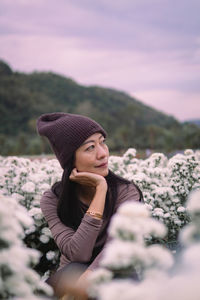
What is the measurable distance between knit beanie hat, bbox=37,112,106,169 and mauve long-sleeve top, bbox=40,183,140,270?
382 mm

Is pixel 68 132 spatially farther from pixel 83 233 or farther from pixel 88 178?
pixel 83 233

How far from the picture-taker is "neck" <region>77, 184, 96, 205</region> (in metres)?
2.85

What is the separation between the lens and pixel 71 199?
2809mm

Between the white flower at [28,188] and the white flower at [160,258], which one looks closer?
the white flower at [160,258]

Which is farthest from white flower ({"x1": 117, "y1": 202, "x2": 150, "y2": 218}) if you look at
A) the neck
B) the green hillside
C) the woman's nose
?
the green hillside

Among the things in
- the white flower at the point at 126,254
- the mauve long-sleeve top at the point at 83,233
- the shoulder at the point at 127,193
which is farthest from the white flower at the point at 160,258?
the shoulder at the point at 127,193

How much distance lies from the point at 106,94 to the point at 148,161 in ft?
155

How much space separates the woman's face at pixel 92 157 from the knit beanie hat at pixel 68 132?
0.04 meters

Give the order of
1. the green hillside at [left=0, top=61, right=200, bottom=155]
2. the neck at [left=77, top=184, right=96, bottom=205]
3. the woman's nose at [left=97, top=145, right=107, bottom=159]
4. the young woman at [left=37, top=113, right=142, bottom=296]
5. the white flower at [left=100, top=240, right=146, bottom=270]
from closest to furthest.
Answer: the white flower at [left=100, top=240, right=146, bottom=270]
the young woman at [left=37, top=113, right=142, bottom=296]
the woman's nose at [left=97, top=145, right=107, bottom=159]
the neck at [left=77, top=184, right=96, bottom=205]
the green hillside at [left=0, top=61, right=200, bottom=155]

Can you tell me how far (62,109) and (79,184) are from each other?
3918 centimetres

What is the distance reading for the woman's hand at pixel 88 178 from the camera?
98.7 inches

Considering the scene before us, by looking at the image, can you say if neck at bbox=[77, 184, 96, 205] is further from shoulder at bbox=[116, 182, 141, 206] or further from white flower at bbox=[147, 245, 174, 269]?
white flower at bbox=[147, 245, 174, 269]

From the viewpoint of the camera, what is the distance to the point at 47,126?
9.17ft

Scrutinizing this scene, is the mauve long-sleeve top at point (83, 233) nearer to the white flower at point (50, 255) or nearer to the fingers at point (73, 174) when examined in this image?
the fingers at point (73, 174)
